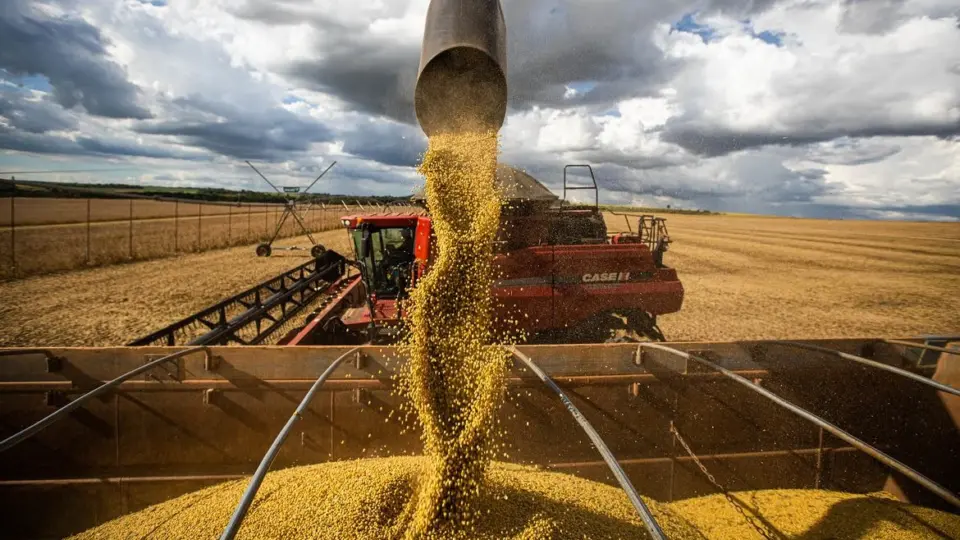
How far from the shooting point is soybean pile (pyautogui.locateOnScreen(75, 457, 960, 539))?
7.80 ft

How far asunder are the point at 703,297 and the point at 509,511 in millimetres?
11918

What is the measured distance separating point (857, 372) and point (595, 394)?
202cm

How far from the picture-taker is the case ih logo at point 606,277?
4.83 meters

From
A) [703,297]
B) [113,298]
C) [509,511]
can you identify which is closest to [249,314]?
[509,511]

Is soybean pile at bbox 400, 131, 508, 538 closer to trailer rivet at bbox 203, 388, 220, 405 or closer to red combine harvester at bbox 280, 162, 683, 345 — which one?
red combine harvester at bbox 280, 162, 683, 345

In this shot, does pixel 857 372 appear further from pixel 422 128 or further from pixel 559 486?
pixel 422 128

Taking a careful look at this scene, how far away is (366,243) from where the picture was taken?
4816mm

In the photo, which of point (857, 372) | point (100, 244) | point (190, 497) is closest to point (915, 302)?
point (857, 372)

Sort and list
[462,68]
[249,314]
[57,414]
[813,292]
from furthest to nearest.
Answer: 1. [813,292]
2. [249,314]
3. [462,68]
4. [57,414]

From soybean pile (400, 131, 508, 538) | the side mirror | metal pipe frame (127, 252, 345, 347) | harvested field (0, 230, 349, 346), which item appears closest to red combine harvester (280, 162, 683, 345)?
the side mirror

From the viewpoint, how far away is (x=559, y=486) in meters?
2.87

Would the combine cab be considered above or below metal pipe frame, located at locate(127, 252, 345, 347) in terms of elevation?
above

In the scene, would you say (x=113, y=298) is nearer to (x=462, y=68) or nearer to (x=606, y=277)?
(x=462, y=68)

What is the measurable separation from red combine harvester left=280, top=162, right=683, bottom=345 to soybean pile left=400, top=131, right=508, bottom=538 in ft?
3.62
